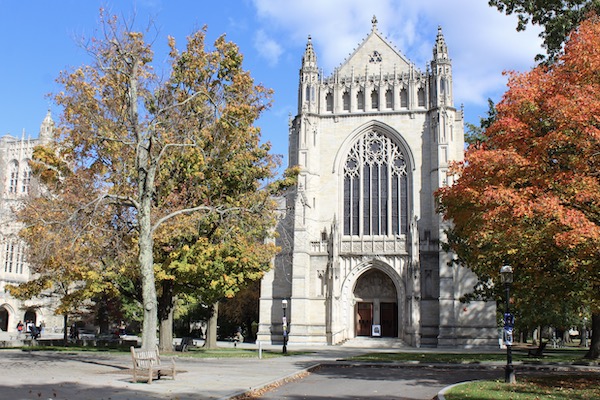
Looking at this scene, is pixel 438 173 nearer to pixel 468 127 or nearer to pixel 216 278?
pixel 468 127

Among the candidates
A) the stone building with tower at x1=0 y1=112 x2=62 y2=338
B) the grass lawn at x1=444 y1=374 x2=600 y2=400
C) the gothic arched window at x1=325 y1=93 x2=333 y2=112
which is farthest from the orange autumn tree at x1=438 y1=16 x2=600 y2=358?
the stone building with tower at x1=0 y1=112 x2=62 y2=338

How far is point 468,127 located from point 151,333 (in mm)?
32709

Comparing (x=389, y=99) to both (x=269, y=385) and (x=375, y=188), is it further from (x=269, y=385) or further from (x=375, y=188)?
(x=269, y=385)

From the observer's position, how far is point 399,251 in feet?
132

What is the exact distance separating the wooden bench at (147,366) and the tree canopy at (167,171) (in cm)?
168

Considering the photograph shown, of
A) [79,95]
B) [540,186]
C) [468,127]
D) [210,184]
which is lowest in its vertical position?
[540,186]

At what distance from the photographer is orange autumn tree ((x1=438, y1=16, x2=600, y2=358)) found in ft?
44.9

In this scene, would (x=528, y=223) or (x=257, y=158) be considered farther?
(x=257, y=158)

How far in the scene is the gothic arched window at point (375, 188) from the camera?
41344mm

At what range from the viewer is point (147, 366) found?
1470 cm

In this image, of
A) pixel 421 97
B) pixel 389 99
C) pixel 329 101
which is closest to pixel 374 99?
pixel 389 99

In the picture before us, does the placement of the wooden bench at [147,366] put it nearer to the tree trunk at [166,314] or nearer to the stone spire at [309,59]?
the tree trunk at [166,314]

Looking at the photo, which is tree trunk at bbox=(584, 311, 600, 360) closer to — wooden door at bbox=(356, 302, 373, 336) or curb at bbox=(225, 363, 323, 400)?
curb at bbox=(225, 363, 323, 400)

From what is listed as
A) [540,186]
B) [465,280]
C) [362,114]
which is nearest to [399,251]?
[465,280]
